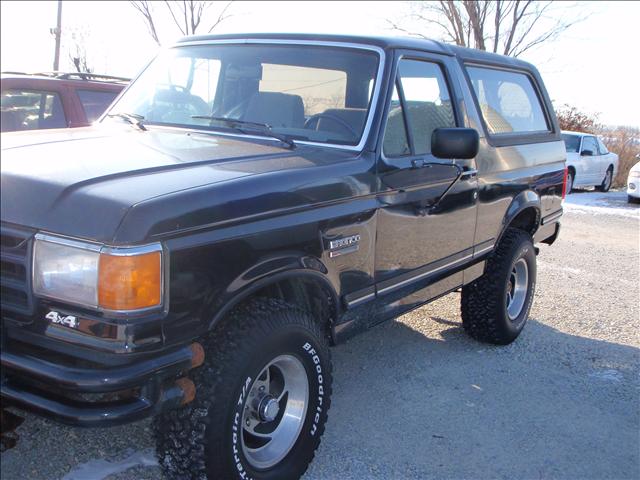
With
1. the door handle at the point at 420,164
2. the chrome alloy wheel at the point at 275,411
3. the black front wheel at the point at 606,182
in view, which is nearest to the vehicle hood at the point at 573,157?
the black front wheel at the point at 606,182

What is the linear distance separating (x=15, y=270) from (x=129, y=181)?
51 cm

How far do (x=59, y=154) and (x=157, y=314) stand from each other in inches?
35.6

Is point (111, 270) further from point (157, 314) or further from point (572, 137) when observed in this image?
point (572, 137)

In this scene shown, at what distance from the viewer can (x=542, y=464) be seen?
3.38 metres

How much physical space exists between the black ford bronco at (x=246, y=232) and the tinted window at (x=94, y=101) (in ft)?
11.4

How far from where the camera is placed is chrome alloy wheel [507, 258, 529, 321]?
5.16 meters

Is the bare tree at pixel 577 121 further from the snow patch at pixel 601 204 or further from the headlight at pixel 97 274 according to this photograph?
the headlight at pixel 97 274

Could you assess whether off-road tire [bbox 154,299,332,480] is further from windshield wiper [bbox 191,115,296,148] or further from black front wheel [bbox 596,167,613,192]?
black front wheel [bbox 596,167,613,192]

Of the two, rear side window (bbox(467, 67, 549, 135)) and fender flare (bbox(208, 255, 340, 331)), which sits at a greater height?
rear side window (bbox(467, 67, 549, 135))

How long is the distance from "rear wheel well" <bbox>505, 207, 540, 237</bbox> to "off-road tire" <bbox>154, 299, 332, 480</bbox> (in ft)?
9.39

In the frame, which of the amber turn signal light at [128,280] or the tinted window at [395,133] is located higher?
the tinted window at [395,133]

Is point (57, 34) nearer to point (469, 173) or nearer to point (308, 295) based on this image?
point (469, 173)

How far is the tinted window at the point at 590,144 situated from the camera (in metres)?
16.1

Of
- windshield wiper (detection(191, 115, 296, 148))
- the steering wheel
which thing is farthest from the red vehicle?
the steering wheel
